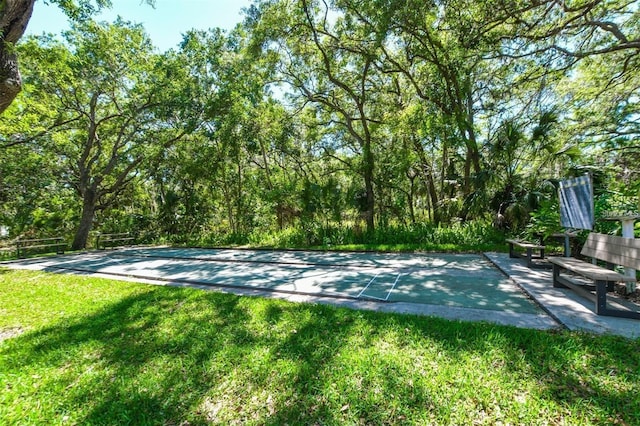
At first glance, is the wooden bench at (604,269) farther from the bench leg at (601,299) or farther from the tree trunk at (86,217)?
the tree trunk at (86,217)

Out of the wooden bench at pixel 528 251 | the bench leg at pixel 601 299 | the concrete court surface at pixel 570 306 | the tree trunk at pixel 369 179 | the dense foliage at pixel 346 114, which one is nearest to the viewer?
the concrete court surface at pixel 570 306

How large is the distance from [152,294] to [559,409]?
4.86m

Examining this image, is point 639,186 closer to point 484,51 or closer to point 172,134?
point 484,51

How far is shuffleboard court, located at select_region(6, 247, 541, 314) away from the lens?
3.70m

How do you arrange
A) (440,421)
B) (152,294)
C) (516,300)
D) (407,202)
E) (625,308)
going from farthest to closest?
1. (407,202)
2. (152,294)
3. (516,300)
4. (625,308)
5. (440,421)

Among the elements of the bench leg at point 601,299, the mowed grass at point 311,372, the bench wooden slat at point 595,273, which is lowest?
the mowed grass at point 311,372

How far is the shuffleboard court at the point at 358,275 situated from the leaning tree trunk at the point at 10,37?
12.1ft

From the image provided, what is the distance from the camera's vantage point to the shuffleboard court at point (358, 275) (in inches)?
146

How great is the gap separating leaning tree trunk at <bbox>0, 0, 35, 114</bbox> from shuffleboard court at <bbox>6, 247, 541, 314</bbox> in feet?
12.1

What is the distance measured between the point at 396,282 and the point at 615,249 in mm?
2618

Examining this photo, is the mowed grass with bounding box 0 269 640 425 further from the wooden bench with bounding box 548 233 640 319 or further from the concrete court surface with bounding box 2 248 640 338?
the wooden bench with bounding box 548 233 640 319

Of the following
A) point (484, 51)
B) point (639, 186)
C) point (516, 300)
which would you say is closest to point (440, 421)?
point (516, 300)

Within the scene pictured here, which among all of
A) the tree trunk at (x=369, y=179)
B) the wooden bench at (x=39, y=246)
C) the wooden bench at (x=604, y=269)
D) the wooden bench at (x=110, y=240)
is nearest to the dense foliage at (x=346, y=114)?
the tree trunk at (x=369, y=179)

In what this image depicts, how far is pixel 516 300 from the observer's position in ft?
11.2
